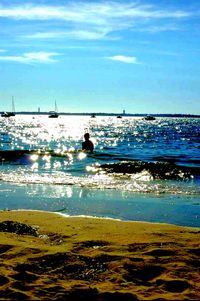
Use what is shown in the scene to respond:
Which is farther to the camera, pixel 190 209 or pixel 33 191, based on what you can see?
pixel 33 191

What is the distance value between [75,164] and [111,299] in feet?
76.5

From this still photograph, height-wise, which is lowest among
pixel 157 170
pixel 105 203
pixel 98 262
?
pixel 157 170

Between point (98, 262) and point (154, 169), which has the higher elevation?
point (98, 262)

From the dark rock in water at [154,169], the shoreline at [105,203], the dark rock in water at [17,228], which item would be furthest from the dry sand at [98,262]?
the dark rock in water at [154,169]

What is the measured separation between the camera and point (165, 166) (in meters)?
26.9

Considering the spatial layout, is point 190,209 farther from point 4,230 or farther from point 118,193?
point 4,230

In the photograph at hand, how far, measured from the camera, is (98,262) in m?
6.23

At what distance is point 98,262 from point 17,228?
8.60 ft

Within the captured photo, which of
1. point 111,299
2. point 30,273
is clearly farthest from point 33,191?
point 111,299

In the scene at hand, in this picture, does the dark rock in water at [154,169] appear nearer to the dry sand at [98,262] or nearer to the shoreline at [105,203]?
the shoreline at [105,203]

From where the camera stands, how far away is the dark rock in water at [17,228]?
26.7ft

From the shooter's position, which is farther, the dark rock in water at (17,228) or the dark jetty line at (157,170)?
the dark jetty line at (157,170)

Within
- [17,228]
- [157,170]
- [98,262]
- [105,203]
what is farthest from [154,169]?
[98,262]

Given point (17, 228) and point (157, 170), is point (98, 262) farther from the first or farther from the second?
point (157, 170)
